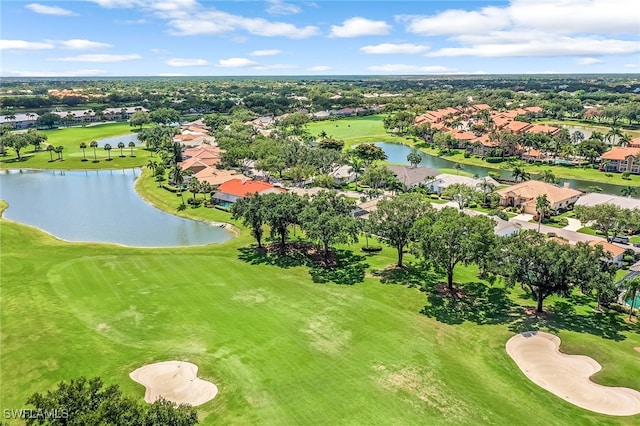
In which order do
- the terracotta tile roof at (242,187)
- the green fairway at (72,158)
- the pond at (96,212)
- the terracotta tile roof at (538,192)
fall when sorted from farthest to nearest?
the green fairway at (72,158) → the terracotta tile roof at (242,187) → the terracotta tile roof at (538,192) → the pond at (96,212)

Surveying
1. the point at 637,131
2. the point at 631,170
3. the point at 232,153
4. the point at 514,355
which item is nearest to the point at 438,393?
the point at 514,355

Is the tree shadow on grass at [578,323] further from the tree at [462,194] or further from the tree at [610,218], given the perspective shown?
the tree at [462,194]

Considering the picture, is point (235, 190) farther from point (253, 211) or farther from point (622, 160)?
point (622, 160)

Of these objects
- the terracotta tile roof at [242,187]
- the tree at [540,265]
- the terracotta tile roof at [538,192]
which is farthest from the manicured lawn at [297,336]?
the terracotta tile roof at [538,192]

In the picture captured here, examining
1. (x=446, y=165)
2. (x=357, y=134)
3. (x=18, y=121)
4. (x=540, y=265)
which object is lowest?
(x=446, y=165)

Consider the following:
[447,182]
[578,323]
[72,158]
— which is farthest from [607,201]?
[72,158]

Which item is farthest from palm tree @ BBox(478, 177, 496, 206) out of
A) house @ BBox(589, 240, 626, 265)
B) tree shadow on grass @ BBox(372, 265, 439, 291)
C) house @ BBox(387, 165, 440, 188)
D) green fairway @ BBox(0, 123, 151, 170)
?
green fairway @ BBox(0, 123, 151, 170)
